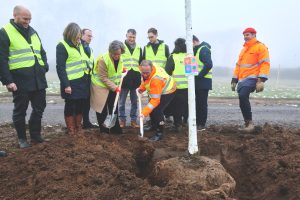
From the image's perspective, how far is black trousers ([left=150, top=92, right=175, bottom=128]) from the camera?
619 cm

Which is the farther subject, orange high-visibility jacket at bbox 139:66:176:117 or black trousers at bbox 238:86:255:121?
black trousers at bbox 238:86:255:121

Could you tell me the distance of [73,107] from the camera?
6.16 meters

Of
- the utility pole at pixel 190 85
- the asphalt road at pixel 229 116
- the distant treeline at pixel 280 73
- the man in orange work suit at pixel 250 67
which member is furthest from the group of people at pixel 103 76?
the distant treeline at pixel 280 73

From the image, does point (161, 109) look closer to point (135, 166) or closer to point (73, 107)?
point (73, 107)

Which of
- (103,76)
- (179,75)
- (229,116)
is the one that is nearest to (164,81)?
(179,75)

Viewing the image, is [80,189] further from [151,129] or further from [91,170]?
[151,129]

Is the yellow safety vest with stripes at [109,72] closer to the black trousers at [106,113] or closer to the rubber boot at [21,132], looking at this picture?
the black trousers at [106,113]

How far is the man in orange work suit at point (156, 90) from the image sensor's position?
5871mm

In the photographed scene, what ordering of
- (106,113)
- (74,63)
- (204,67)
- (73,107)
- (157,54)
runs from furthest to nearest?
1. (157,54)
2. (204,67)
3. (106,113)
4. (73,107)
5. (74,63)

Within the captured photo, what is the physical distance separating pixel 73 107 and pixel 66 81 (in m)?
0.53

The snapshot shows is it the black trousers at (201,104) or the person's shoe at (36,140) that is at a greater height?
the black trousers at (201,104)

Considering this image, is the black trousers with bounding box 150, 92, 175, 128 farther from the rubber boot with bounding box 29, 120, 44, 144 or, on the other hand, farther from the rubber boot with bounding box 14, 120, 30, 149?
the rubber boot with bounding box 14, 120, 30, 149

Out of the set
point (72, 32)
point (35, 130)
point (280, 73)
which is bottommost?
point (280, 73)

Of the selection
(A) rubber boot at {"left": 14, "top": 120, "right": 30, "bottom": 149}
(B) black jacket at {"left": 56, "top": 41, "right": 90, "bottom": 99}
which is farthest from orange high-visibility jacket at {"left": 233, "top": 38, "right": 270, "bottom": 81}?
(A) rubber boot at {"left": 14, "top": 120, "right": 30, "bottom": 149}
